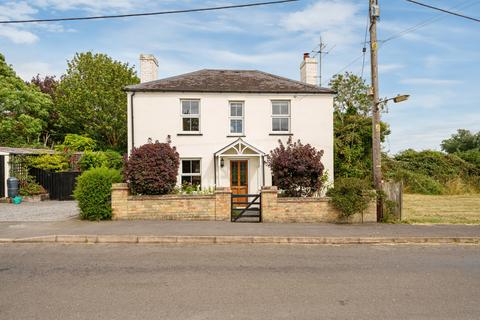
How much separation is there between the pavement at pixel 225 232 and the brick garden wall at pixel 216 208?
0.42 m

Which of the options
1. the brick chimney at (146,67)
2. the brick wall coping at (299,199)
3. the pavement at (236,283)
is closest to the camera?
the pavement at (236,283)

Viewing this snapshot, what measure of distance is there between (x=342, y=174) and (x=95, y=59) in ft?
76.3

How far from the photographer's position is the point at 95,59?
99.7 feet

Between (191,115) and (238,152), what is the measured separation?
2.87 metres

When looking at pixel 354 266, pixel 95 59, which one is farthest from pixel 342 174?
pixel 95 59

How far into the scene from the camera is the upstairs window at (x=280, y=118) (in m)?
17.0

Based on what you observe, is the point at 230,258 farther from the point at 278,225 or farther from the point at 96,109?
the point at 96,109

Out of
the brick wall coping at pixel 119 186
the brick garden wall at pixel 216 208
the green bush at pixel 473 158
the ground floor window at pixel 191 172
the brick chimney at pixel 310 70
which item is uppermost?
the brick chimney at pixel 310 70

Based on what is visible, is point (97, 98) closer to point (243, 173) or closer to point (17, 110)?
point (17, 110)

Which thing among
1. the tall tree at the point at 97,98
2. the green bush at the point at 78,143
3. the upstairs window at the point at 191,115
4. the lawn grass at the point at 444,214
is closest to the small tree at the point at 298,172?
the lawn grass at the point at 444,214

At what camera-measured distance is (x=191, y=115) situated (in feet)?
54.5

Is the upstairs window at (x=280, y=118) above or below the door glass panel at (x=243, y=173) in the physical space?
above

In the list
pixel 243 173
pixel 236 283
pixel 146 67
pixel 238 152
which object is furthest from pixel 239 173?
pixel 236 283

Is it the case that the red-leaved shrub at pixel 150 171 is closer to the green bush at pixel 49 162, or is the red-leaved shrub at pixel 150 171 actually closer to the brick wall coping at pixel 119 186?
the brick wall coping at pixel 119 186
